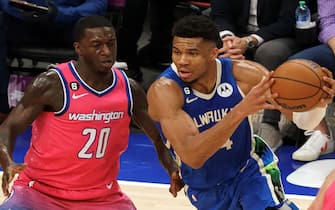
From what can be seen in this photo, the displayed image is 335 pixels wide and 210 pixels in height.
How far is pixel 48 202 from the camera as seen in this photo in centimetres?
398

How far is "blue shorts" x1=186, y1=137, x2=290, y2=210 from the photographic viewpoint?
3825 mm

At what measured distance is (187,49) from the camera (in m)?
3.74

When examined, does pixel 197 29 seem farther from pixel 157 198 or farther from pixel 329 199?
pixel 329 199

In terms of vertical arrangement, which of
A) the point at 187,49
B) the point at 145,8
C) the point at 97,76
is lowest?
the point at 145,8

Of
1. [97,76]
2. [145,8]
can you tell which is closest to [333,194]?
[97,76]

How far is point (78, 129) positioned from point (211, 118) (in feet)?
2.25

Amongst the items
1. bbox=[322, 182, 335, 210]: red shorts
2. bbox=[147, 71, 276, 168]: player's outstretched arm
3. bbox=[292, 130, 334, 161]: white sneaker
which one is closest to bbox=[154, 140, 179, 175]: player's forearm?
bbox=[147, 71, 276, 168]: player's outstretched arm

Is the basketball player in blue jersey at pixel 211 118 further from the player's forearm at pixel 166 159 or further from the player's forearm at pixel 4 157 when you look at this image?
the player's forearm at pixel 4 157

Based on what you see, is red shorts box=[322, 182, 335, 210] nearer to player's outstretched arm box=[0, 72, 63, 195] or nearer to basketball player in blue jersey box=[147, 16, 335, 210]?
basketball player in blue jersey box=[147, 16, 335, 210]

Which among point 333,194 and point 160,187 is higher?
point 333,194

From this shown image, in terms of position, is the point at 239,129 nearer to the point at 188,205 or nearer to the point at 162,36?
the point at 188,205

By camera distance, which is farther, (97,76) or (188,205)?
(188,205)

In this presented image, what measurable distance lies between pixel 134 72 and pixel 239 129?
3.20 meters

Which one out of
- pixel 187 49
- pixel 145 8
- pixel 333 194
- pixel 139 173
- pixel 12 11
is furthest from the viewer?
pixel 145 8
